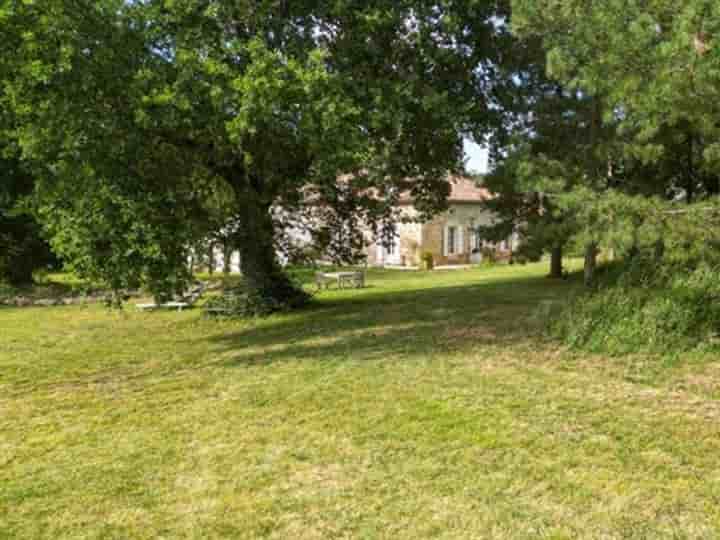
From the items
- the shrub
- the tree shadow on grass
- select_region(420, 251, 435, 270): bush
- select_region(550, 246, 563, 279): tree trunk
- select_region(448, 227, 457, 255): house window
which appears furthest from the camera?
select_region(448, 227, 457, 255): house window

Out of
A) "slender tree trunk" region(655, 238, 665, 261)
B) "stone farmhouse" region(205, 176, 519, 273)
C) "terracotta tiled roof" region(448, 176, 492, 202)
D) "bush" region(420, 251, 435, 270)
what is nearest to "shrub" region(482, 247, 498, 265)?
"stone farmhouse" region(205, 176, 519, 273)

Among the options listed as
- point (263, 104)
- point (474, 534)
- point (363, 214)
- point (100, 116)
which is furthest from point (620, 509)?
point (363, 214)

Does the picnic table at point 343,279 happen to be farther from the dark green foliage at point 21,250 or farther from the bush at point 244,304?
the dark green foliage at point 21,250

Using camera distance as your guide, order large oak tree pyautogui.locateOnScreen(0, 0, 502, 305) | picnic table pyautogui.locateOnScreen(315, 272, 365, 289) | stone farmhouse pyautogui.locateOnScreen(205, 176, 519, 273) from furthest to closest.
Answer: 1. stone farmhouse pyautogui.locateOnScreen(205, 176, 519, 273)
2. picnic table pyautogui.locateOnScreen(315, 272, 365, 289)
3. large oak tree pyautogui.locateOnScreen(0, 0, 502, 305)

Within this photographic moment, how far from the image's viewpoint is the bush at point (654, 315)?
25.0ft

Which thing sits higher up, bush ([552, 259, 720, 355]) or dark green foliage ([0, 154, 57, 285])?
dark green foliage ([0, 154, 57, 285])

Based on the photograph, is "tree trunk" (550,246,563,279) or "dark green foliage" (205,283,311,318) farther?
"tree trunk" (550,246,563,279)

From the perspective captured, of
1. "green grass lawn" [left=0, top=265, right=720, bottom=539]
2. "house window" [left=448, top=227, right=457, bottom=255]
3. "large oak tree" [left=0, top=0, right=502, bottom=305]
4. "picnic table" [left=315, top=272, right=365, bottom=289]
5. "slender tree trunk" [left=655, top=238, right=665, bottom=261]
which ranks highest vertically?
"large oak tree" [left=0, top=0, right=502, bottom=305]

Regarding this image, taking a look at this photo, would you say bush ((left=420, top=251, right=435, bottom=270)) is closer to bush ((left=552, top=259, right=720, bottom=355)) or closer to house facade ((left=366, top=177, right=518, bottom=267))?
house facade ((left=366, top=177, right=518, bottom=267))

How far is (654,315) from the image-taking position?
307 inches

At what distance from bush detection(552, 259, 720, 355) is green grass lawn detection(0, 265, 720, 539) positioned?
1.52ft

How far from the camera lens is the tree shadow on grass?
28.0ft

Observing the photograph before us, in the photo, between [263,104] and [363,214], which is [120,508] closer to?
[263,104]

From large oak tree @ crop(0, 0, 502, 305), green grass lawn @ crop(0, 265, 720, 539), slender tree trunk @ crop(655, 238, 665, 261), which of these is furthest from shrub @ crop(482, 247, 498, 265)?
slender tree trunk @ crop(655, 238, 665, 261)
